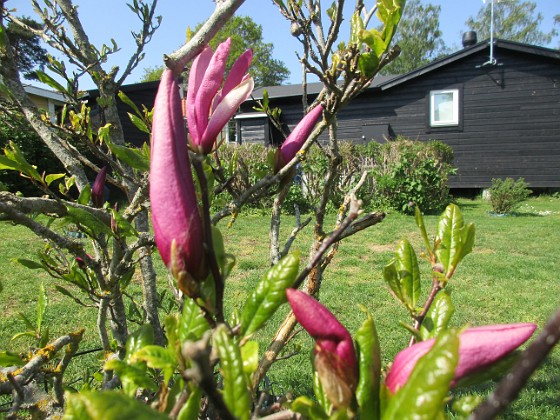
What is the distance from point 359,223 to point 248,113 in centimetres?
1655

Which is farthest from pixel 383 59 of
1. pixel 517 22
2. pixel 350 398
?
pixel 517 22

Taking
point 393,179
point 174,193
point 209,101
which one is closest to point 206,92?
point 209,101

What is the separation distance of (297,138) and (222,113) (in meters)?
0.27

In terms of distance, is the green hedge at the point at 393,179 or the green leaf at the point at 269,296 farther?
the green hedge at the point at 393,179

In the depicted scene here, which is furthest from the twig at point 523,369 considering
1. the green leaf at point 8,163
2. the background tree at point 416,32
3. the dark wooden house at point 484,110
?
the background tree at point 416,32

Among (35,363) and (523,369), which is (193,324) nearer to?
(523,369)

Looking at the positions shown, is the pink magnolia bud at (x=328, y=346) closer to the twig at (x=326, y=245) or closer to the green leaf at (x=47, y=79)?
the twig at (x=326, y=245)

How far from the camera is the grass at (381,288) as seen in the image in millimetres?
3658

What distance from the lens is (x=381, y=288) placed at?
18.0 feet

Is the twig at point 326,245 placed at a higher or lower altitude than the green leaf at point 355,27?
lower

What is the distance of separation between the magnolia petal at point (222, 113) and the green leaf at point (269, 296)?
8.4 inches

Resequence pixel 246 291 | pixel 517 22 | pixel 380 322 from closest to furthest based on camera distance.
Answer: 1. pixel 380 322
2. pixel 246 291
3. pixel 517 22

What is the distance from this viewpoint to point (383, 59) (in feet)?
2.97

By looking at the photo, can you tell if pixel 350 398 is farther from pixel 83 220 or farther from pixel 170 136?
pixel 83 220
